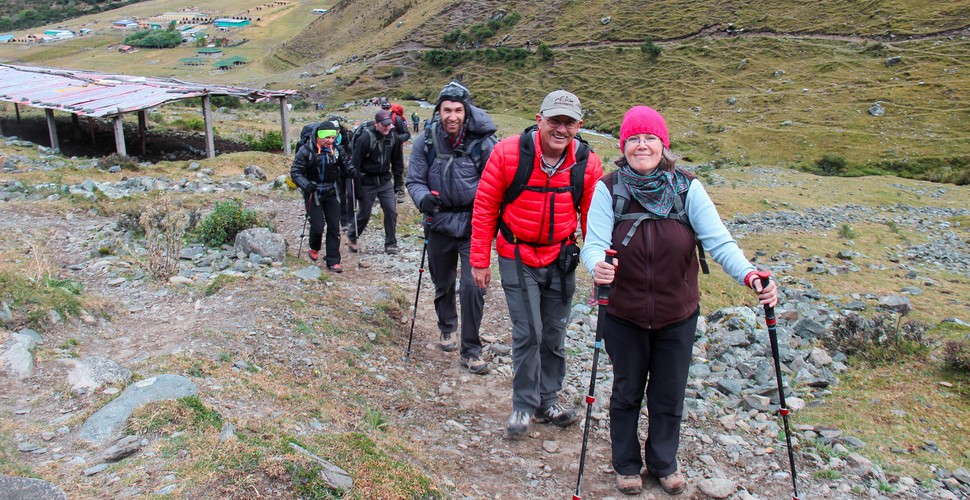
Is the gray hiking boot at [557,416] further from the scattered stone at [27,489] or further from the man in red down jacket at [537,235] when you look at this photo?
the scattered stone at [27,489]

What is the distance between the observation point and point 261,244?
9.55 metres

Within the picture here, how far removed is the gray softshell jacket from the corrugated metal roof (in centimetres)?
1660

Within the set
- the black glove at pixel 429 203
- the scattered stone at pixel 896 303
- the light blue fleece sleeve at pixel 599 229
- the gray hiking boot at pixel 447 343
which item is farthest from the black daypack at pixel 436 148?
the scattered stone at pixel 896 303

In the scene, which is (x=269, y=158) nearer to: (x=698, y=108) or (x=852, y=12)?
(x=698, y=108)

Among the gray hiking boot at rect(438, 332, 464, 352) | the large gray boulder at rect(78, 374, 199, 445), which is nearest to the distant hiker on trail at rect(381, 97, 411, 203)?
the gray hiking boot at rect(438, 332, 464, 352)

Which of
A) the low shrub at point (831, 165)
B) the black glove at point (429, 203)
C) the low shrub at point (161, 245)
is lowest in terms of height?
the low shrub at point (831, 165)

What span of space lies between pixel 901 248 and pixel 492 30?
6890 cm

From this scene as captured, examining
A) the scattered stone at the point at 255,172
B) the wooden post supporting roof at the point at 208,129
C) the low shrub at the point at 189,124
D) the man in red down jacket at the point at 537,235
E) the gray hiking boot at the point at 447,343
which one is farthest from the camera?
the low shrub at the point at 189,124

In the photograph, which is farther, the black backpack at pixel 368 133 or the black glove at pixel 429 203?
the black backpack at pixel 368 133

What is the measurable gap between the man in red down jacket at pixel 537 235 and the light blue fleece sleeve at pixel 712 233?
1.05m

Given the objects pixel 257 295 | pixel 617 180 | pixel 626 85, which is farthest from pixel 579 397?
pixel 626 85

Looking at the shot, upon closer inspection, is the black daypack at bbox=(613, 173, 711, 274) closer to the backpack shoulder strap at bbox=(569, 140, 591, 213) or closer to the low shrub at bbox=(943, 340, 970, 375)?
the backpack shoulder strap at bbox=(569, 140, 591, 213)

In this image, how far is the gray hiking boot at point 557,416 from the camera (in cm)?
550

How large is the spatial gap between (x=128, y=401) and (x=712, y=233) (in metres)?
3.96
